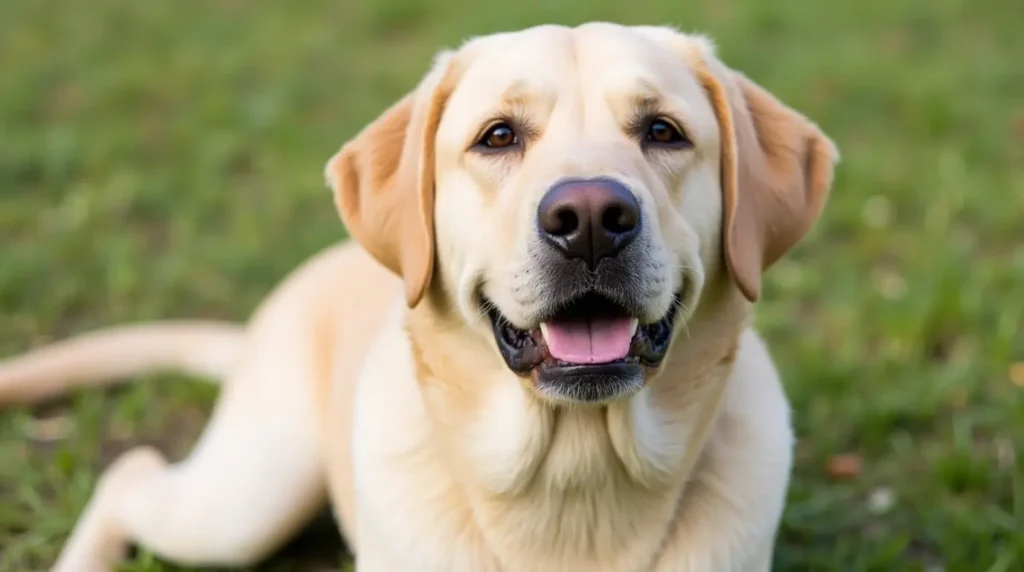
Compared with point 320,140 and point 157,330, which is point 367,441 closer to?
point 157,330

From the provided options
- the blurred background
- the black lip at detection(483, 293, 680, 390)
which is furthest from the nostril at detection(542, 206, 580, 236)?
the blurred background

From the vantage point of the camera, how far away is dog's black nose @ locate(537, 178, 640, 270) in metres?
2.42

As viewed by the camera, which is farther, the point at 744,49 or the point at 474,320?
the point at 744,49

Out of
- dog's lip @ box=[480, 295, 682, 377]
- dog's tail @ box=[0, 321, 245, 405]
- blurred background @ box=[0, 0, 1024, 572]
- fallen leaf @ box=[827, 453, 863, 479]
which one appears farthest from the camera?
dog's tail @ box=[0, 321, 245, 405]

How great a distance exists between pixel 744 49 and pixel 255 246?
3.65 meters

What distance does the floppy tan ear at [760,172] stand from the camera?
111 inches

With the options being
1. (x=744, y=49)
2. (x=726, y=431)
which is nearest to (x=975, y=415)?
(x=726, y=431)

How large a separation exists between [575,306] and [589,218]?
0.89 feet

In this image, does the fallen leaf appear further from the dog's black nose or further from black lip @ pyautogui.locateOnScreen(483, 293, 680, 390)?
the dog's black nose

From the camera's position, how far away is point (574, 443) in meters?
2.89

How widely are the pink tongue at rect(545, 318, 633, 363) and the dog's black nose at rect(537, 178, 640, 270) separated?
19 cm

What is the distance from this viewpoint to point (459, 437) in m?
2.88

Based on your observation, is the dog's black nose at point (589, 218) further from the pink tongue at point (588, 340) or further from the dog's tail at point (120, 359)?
the dog's tail at point (120, 359)

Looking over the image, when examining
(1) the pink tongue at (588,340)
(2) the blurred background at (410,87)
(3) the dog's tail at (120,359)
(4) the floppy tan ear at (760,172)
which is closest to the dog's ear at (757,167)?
(4) the floppy tan ear at (760,172)
